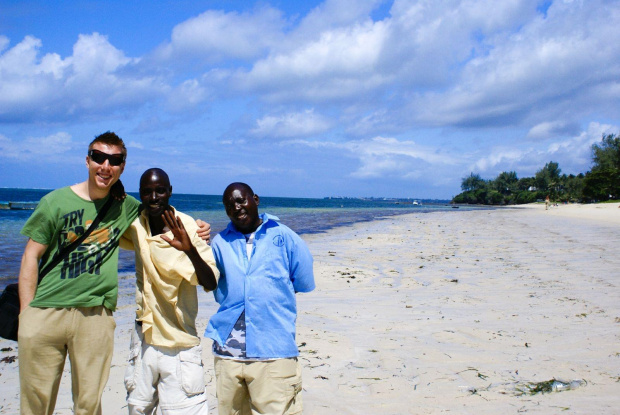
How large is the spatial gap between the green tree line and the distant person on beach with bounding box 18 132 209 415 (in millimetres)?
73906

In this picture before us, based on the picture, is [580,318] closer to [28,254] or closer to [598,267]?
[598,267]

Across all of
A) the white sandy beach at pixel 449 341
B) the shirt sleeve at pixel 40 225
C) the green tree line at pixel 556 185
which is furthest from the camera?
the green tree line at pixel 556 185

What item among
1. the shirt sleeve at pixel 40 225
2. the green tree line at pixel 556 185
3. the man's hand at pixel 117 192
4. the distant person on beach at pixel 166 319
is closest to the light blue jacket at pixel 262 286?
the distant person on beach at pixel 166 319

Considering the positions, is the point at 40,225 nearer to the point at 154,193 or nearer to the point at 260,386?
the point at 154,193

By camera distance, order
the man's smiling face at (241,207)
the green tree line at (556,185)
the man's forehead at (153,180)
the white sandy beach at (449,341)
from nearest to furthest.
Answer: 1. the man's forehead at (153,180)
2. the man's smiling face at (241,207)
3. the white sandy beach at (449,341)
4. the green tree line at (556,185)

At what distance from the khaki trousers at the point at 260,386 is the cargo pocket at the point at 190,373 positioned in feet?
0.39

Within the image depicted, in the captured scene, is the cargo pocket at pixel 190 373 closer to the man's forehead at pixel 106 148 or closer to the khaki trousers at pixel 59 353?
the khaki trousers at pixel 59 353

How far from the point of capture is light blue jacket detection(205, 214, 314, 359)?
2785 millimetres

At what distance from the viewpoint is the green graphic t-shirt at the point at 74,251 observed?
2.64 m

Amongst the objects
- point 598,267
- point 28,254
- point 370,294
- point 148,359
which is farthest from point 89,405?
point 598,267

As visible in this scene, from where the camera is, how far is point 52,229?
104 inches

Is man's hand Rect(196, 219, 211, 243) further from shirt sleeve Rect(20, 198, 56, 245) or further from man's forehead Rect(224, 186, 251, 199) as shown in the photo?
shirt sleeve Rect(20, 198, 56, 245)

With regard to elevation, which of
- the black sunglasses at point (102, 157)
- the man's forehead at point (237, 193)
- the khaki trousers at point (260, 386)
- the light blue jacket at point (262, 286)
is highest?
the black sunglasses at point (102, 157)

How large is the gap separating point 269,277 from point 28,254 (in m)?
1.38
